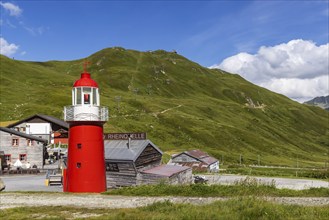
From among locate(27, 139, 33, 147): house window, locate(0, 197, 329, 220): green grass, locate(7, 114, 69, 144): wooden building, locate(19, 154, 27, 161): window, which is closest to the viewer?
locate(0, 197, 329, 220): green grass

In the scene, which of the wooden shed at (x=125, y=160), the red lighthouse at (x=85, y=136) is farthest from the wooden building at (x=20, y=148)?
the red lighthouse at (x=85, y=136)

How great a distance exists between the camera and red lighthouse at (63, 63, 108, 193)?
2664cm

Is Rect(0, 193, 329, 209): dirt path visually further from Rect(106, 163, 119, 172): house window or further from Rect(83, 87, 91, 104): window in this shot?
Rect(106, 163, 119, 172): house window

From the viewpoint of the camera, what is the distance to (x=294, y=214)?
1641cm

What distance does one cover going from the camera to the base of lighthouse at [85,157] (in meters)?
26.7

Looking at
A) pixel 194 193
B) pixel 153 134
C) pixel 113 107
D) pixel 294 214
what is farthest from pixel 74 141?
pixel 113 107

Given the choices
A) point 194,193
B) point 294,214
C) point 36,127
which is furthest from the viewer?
point 36,127

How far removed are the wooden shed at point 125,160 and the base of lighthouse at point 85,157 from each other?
751cm

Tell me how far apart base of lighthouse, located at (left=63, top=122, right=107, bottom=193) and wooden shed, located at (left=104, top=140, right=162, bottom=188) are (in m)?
7.51

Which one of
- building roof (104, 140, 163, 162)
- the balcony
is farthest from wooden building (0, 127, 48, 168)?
the balcony

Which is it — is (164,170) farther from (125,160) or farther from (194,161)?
(194,161)

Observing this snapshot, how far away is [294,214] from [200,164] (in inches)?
2292

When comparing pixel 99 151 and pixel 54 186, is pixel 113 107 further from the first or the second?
pixel 99 151

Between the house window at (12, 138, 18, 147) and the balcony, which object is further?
the house window at (12, 138, 18, 147)
